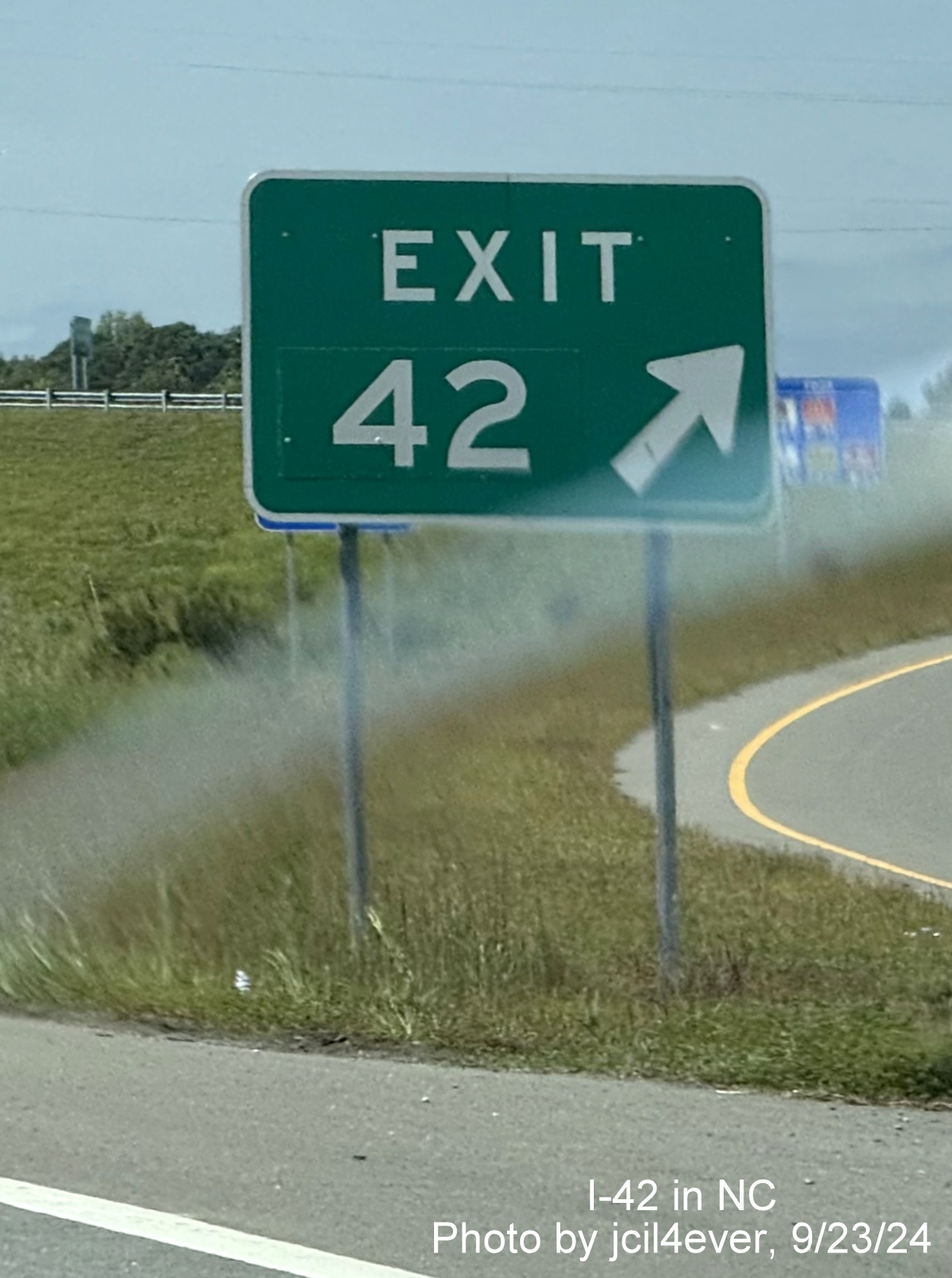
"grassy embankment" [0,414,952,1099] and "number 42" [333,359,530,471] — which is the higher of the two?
"number 42" [333,359,530,471]

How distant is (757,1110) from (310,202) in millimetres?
4471

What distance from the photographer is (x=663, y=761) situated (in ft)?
28.4

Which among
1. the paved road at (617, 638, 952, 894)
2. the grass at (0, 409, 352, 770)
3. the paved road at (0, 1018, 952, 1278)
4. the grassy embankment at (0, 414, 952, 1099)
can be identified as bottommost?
the paved road at (617, 638, 952, 894)

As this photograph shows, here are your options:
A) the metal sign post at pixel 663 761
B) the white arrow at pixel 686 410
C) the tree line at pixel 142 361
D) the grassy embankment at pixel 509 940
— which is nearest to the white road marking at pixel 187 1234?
the grassy embankment at pixel 509 940

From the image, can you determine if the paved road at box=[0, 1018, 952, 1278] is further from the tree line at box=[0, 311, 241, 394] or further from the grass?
the tree line at box=[0, 311, 241, 394]

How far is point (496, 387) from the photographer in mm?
8891

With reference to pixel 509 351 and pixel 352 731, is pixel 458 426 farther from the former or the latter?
pixel 352 731

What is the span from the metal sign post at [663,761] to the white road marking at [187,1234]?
3483 mm

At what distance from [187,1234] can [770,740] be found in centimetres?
2043

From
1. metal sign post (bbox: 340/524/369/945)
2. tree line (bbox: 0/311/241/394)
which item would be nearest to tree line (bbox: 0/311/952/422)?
tree line (bbox: 0/311/241/394)

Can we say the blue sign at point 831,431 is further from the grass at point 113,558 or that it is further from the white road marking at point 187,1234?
the white road marking at point 187,1234

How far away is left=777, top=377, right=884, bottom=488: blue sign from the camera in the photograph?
120 ft

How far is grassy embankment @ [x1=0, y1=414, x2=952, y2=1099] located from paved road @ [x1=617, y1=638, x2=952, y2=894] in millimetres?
1026

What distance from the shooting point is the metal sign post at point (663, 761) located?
861cm
